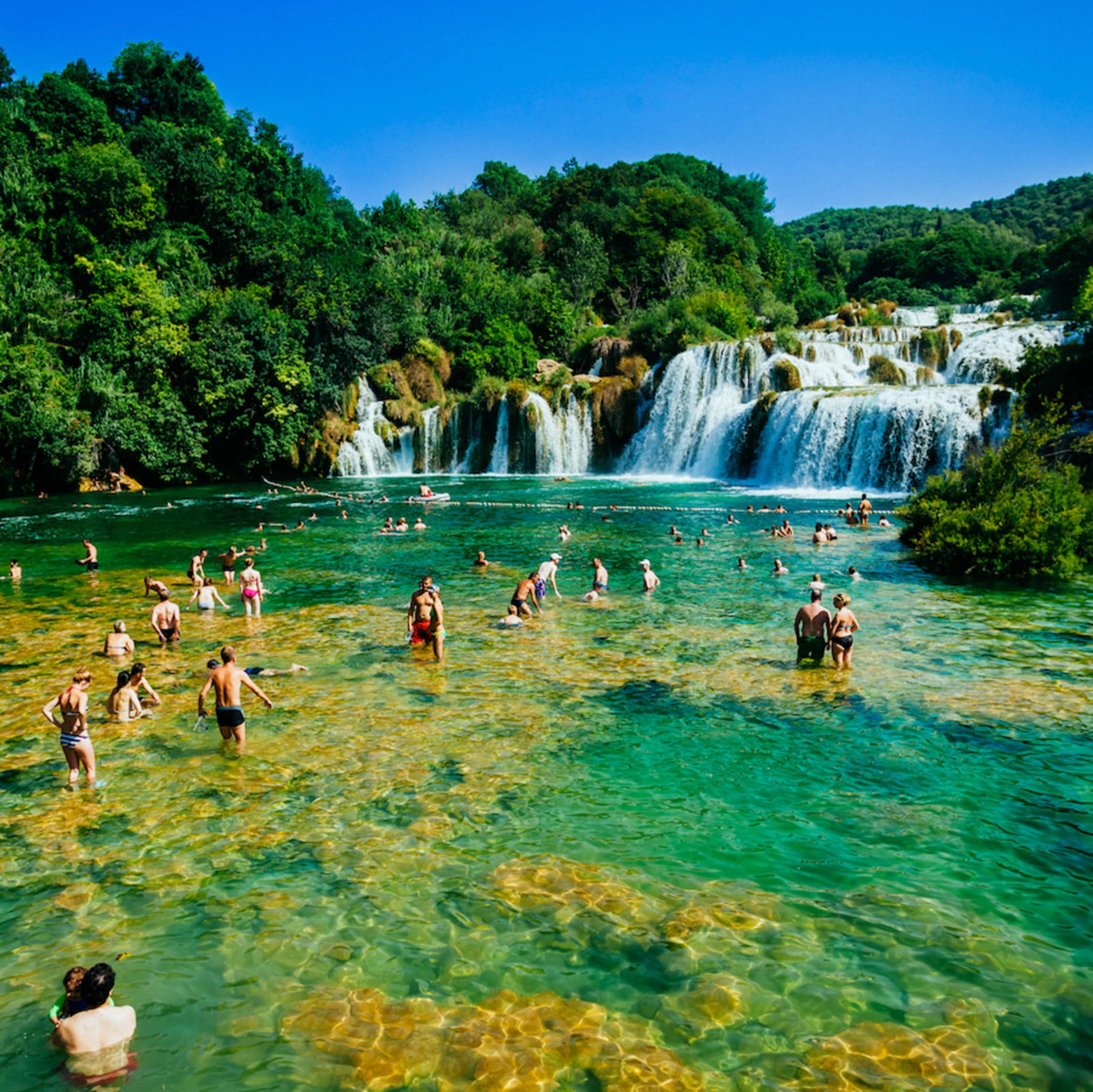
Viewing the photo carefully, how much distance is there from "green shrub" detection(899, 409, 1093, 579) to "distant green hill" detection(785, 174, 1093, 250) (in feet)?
340

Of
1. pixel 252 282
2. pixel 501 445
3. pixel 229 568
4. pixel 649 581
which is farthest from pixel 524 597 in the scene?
pixel 252 282

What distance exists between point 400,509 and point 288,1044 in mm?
33264

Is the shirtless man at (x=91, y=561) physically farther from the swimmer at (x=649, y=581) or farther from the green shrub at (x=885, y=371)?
the green shrub at (x=885, y=371)

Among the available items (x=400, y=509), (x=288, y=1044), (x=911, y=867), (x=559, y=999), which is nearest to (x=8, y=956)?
(x=288, y=1044)

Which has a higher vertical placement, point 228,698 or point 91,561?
point 91,561

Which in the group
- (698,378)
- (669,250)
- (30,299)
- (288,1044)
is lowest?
(288,1044)

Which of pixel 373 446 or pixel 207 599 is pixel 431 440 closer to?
pixel 373 446

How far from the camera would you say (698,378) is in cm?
5044

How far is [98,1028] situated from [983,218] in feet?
551

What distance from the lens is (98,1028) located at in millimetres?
5875

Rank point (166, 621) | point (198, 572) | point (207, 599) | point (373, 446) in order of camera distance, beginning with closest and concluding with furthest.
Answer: point (166, 621) → point (207, 599) → point (198, 572) → point (373, 446)

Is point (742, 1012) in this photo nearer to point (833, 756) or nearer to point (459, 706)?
point (833, 756)

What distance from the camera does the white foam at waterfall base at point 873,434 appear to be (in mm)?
36219

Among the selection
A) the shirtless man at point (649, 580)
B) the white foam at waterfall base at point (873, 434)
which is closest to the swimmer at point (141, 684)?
the shirtless man at point (649, 580)
